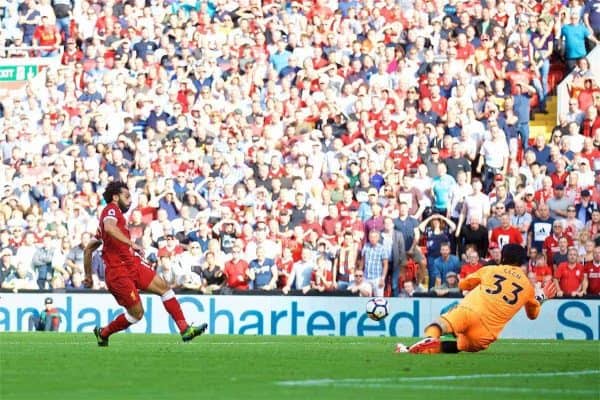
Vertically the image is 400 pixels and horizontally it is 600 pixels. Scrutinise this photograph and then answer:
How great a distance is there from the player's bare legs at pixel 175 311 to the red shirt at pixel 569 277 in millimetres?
7498

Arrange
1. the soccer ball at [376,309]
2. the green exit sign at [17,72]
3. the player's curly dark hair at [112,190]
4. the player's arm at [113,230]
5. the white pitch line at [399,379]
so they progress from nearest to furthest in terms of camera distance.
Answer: the white pitch line at [399,379] → the player's arm at [113,230] → the player's curly dark hair at [112,190] → the soccer ball at [376,309] → the green exit sign at [17,72]

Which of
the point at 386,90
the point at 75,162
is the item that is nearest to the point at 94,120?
the point at 75,162

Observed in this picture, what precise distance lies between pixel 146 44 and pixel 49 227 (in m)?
5.21

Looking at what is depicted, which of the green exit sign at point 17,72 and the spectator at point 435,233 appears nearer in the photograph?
Result: the spectator at point 435,233

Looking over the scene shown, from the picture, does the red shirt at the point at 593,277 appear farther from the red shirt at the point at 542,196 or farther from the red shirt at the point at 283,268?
the red shirt at the point at 283,268

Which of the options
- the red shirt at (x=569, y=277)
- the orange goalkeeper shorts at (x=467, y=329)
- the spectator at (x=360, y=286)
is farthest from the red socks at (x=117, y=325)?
the red shirt at (x=569, y=277)

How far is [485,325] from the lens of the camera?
1573 cm

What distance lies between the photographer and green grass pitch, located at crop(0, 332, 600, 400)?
1084cm

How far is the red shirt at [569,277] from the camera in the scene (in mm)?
22938

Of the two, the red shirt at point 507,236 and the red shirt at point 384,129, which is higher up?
the red shirt at point 384,129

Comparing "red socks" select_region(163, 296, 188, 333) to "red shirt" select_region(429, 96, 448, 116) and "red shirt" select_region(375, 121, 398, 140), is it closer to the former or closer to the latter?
"red shirt" select_region(375, 121, 398, 140)

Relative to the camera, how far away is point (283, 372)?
13062 mm

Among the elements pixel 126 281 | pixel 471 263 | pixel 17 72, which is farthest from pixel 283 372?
pixel 17 72

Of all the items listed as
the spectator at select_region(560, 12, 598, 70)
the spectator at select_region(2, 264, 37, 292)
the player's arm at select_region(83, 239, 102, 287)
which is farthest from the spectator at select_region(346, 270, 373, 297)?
the player's arm at select_region(83, 239, 102, 287)
